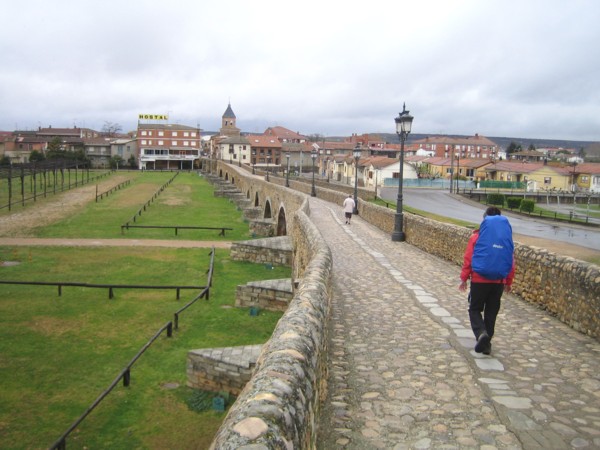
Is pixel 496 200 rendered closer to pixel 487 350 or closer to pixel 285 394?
pixel 487 350

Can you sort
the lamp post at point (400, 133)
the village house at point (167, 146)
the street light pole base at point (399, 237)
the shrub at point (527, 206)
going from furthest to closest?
the village house at point (167, 146) → the shrub at point (527, 206) → the street light pole base at point (399, 237) → the lamp post at point (400, 133)

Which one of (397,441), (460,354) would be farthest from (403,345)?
(397,441)

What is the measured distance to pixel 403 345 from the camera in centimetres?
571

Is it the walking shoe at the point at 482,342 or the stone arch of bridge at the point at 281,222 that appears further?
the stone arch of bridge at the point at 281,222

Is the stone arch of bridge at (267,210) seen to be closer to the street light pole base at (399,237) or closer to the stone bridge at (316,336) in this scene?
the street light pole base at (399,237)

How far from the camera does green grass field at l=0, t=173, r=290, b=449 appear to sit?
354 inches

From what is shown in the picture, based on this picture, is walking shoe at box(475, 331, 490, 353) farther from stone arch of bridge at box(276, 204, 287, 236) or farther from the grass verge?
stone arch of bridge at box(276, 204, 287, 236)

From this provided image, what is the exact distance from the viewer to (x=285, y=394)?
9.29 ft

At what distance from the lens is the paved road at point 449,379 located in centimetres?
378

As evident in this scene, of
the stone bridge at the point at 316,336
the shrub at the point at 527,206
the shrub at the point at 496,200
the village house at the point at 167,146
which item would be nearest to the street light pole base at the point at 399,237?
the stone bridge at the point at 316,336

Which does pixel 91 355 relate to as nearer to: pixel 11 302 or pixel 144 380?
pixel 144 380

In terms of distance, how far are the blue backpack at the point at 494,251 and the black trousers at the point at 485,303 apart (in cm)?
12

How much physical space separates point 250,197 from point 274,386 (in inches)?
1639

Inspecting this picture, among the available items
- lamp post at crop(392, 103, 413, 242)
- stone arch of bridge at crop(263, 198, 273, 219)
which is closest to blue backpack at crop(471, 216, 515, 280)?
lamp post at crop(392, 103, 413, 242)
